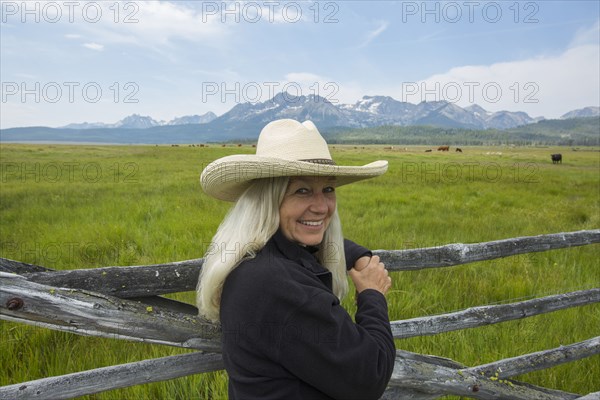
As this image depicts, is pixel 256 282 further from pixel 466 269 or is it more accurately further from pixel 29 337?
pixel 466 269

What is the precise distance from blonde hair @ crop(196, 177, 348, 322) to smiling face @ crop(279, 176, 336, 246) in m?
0.04

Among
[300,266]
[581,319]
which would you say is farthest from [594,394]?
[300,266]

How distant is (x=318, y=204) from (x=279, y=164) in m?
0.31

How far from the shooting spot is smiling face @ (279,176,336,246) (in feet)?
5.46

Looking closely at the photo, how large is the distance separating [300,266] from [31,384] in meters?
1.49

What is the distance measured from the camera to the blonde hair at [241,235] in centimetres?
150

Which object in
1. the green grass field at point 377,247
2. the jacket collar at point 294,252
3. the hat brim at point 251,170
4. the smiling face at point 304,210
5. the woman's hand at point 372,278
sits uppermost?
the hat brim at point 251,170

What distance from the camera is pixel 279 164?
4.93 ft

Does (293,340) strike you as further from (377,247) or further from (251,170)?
(377,247)

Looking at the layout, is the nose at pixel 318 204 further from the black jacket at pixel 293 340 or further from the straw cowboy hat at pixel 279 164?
the black jacket at pixel 293 340

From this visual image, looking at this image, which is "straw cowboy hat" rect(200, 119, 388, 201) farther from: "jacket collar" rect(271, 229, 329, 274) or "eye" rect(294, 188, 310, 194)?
"jacket collar" rect(271, 229, 329, 274)

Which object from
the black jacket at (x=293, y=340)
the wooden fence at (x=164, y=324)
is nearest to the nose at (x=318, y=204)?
the black jacket at (x=293, y=340)

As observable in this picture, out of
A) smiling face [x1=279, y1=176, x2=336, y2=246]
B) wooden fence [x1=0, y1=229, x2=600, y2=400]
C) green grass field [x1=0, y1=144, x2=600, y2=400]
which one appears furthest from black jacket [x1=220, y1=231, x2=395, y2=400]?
green grass field [x1=0, y1=144, x2=600, y2=400]

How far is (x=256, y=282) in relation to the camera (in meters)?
1.38
